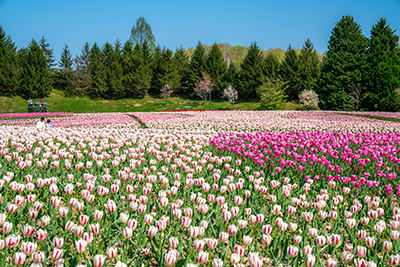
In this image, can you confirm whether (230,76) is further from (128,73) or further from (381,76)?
(381,76)

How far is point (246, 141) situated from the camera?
312 inches

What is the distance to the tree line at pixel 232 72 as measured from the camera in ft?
107

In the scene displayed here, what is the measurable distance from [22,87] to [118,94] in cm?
1536

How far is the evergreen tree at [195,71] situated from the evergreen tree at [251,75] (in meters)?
8.45

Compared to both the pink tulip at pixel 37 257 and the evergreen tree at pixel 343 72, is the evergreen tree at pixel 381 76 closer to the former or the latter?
the evergreen tree at pixel 343 72

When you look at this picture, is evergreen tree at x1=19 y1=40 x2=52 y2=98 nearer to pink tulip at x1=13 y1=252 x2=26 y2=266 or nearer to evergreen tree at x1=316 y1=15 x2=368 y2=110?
evergreen tree at x1=316 y1=15 x2=368 y2=110

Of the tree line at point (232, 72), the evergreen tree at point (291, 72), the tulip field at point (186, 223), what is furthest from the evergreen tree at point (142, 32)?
the tulip field at point (186, 223)

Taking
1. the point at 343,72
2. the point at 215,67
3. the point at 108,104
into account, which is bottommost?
the point at 108,104

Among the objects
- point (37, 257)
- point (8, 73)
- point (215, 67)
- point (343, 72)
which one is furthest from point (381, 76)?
point (8, 73)

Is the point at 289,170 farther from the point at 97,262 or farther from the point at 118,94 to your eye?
the point at 118,94

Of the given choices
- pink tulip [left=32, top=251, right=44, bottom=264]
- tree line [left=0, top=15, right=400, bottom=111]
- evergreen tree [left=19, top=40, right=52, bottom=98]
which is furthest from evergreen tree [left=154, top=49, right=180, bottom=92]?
pink tulip [left=32, top=251, right=44, bottom=264]

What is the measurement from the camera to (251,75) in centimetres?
4941

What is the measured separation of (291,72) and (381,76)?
63.3 feet

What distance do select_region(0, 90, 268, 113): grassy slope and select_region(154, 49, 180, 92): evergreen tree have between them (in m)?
3.10
